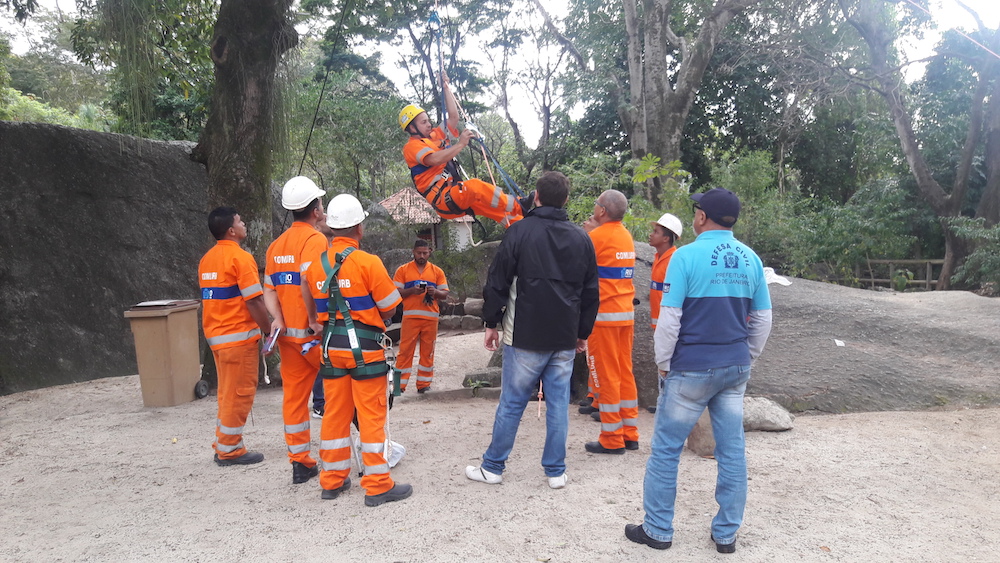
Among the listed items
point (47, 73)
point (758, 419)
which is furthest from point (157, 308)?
point (47, 73)

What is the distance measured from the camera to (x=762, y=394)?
6.04m

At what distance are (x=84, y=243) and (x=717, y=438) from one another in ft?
28.8

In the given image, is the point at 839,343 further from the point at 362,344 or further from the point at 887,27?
the point at 887,27

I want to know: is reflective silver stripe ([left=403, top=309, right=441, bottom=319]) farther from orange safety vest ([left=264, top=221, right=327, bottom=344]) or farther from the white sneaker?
the white sneaker

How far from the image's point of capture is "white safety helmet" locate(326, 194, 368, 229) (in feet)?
13.0

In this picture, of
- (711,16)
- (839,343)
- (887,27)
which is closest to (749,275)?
(839,343)

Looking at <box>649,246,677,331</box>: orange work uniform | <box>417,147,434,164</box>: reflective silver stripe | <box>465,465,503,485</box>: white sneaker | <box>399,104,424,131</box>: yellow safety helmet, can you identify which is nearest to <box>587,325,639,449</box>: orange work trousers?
<box>649,246,677,331</box>: orange work uniform

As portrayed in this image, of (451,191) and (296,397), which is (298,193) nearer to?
(451,191)

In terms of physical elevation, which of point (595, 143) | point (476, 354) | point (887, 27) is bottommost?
point (476, 354)

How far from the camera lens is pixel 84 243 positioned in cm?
866

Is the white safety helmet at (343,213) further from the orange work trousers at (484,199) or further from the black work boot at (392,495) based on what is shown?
the black work boot at (392,495)

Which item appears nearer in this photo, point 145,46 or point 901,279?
point 145,46

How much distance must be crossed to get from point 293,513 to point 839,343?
5717 millimetres

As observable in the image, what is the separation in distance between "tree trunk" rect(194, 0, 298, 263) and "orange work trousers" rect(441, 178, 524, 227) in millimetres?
3121
